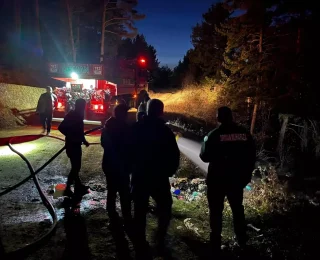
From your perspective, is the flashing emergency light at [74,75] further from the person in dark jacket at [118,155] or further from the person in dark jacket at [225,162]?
the person in dark jacket at [225,162]

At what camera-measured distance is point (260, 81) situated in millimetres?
15281

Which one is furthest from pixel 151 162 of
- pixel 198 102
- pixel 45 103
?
pixel 198 102

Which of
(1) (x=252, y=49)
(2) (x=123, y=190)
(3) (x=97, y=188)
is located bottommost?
(3) (x=97, y=188)

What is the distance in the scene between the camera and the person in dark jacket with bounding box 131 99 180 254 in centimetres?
358

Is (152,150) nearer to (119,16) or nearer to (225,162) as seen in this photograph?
(225,162)

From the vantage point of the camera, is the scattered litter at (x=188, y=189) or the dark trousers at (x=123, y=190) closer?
the dark trousers at (x=123, y=190)

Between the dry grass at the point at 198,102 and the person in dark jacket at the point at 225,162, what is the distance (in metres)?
16.3

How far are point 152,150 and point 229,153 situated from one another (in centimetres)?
101

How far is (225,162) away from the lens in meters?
3.80

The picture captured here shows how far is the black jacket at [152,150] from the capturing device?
3.58 m

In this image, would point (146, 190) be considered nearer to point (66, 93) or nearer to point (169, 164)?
point (169, 164)

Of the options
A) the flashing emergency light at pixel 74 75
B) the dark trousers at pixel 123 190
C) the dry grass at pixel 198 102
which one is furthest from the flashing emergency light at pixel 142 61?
the dark trousers at pixel 123 190

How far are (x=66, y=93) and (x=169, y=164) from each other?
12044mm

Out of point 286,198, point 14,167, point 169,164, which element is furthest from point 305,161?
point 14,167
